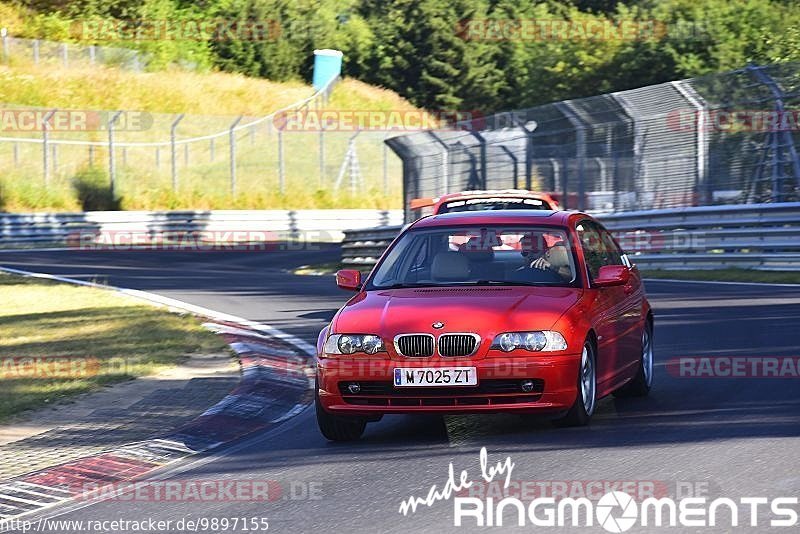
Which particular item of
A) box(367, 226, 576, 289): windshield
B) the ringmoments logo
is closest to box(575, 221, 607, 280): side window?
box(367, 226, 576, 289): windshield

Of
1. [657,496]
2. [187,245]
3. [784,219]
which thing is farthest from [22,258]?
[657,496]

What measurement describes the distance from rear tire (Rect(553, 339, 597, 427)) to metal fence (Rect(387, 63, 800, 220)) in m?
14.8

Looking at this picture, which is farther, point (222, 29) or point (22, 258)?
point (222, 29)

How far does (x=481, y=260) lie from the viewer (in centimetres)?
974

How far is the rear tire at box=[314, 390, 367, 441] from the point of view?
29.3 ft

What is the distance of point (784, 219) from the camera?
2170cm

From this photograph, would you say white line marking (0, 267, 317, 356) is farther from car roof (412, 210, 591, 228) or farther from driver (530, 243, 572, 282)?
driver (530, 243, 572, 282)

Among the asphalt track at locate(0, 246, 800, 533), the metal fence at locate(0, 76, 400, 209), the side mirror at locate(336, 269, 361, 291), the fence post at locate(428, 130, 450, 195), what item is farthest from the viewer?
the metal fence at locate(0, 76, 400, 209)

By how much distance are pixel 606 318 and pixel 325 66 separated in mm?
63650

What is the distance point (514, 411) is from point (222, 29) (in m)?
69.4

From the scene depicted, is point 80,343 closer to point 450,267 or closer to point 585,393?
point 450,267

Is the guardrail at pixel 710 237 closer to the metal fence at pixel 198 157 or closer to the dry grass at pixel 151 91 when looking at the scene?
the metal fence at pixel 198 157

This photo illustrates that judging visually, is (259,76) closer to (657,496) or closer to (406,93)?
(406,93)

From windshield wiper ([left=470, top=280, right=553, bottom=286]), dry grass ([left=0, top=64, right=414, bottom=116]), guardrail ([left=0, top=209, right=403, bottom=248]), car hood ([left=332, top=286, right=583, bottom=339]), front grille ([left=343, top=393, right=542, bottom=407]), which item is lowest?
guardrail ([left=0, top=209, right=403, bottom=248])
